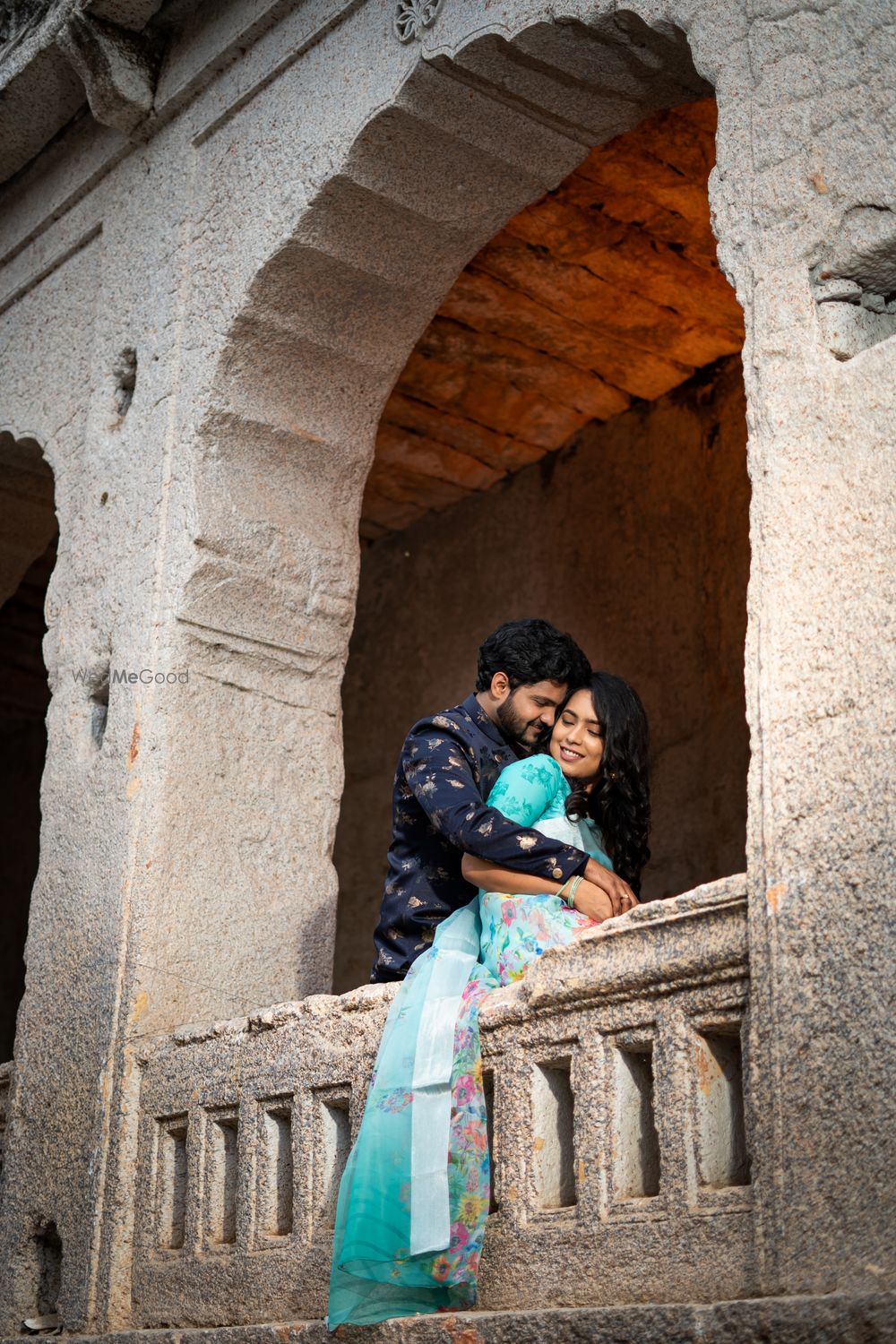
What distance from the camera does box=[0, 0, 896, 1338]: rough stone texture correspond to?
3.24 metres

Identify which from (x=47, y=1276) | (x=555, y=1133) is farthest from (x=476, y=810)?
(x=47, y=1276)

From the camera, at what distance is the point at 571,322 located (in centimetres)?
645

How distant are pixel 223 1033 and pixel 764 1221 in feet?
6.28

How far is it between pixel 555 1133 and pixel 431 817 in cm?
81

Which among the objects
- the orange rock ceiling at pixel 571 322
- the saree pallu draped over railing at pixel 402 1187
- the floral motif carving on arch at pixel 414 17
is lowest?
the saree pallu draped over railing at pixel 402 1187

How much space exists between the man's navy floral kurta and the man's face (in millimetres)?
49

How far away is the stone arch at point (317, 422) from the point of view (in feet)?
14.9

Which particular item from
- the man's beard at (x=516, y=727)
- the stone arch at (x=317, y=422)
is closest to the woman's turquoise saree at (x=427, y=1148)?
the man's beard at (x=516, y=727)

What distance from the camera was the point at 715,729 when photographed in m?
6.36

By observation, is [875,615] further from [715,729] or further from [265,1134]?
[715,729]

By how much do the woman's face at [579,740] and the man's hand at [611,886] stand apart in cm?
34

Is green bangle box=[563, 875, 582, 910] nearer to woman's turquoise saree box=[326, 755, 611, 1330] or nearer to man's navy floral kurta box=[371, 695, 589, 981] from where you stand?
woman's turquoise saree box=[326, 755, 611, 1330]

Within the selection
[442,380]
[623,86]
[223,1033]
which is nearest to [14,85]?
[442,380]

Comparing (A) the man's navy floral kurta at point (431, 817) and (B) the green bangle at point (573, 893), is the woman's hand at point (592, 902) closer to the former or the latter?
(B) the green bangle at point (573, 893)
